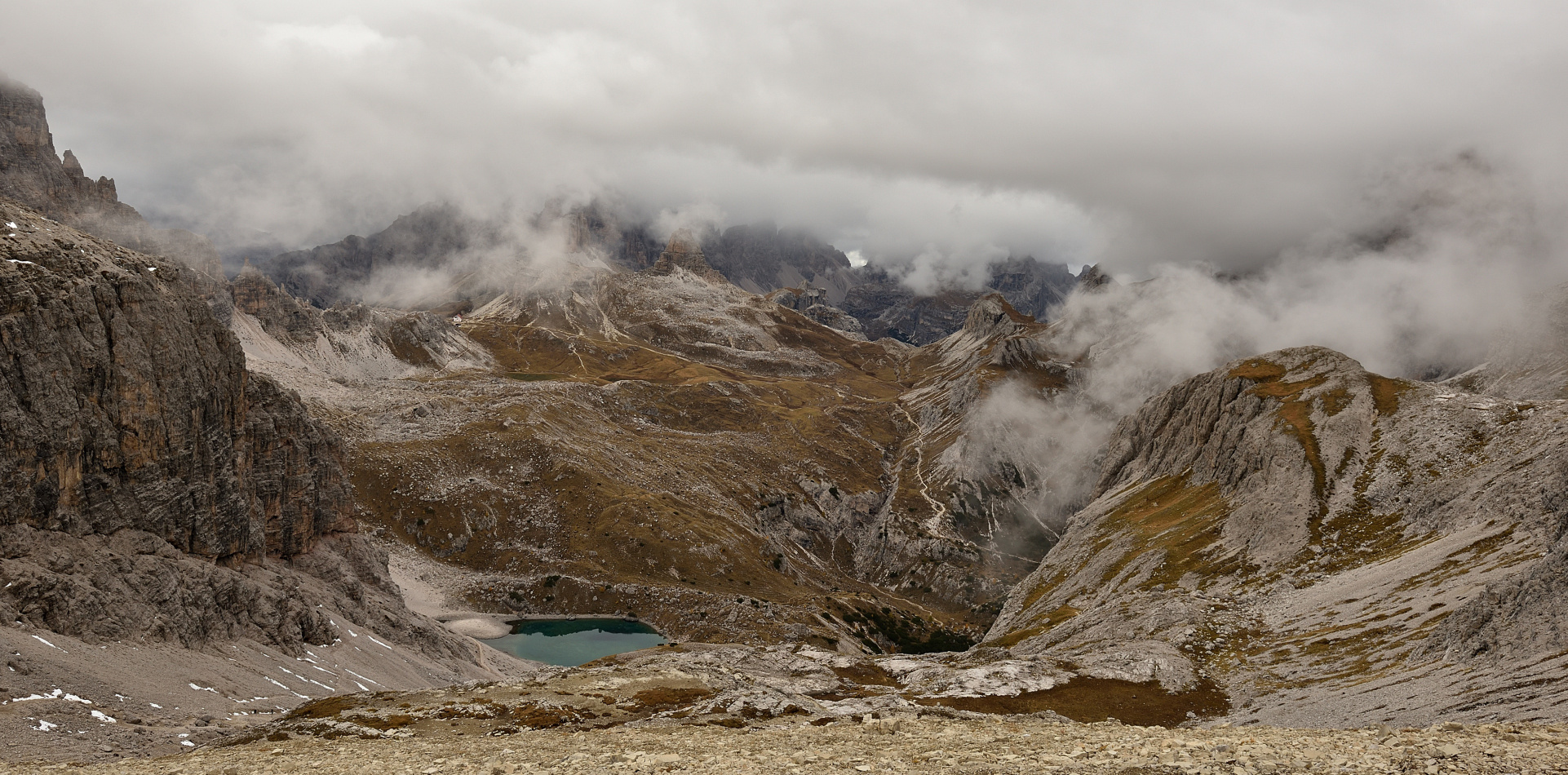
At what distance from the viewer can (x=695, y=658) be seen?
326 ft

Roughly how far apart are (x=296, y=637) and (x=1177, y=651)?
345 ft

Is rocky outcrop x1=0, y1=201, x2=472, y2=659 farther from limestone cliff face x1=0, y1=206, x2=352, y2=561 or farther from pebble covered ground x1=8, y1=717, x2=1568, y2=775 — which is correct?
pebble covered ground x1=8, y1=717, x2=1568, y2=775

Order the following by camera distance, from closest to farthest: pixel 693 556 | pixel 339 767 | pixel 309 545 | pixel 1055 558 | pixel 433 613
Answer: pixel 339 767
pixel 309 545
pixel 433 613
pixel 1055 558
pixel 693 556

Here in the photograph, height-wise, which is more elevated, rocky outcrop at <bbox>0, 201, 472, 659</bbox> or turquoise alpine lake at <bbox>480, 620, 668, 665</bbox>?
rocky outcrop at <bbox>0, 201, 472, 659</bbox>

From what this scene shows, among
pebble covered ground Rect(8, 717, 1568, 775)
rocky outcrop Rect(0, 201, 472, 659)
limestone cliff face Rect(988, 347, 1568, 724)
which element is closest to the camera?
pebble covered ground Rect(8, 717, 1568, 775)

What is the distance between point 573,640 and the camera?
166875 mm

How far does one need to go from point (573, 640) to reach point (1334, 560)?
14055 cm

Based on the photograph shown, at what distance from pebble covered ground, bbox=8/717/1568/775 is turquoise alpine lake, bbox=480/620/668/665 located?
374ft

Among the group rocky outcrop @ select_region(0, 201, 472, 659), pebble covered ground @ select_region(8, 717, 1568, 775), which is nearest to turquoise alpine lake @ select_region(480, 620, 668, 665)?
rocky outcrop @ select_region(0, 201, 472, 659)

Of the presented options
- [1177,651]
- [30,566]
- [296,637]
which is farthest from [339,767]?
[1177,651]

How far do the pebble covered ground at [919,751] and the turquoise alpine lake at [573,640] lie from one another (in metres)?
114

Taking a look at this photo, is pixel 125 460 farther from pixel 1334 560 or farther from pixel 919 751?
pixel 1334 560

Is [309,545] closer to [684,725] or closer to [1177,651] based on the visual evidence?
[684,725]

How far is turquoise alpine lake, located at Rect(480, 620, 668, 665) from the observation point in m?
157
